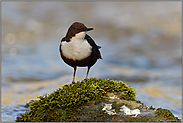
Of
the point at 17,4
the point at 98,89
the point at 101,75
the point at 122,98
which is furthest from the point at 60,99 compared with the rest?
the point at 17,4

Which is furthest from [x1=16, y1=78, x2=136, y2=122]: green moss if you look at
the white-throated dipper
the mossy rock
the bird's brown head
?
the bird's brown head

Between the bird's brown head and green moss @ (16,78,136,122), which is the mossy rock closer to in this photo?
green moss @ (16,78,136,122)

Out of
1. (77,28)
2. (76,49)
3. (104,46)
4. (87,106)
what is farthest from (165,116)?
(104,46)

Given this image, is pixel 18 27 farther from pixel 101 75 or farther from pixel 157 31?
pixel 157 31

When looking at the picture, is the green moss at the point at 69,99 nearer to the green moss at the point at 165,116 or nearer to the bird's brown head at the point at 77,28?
the green moss at the point at 165,116

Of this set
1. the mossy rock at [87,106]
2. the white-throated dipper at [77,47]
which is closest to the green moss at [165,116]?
the mossy rock at [87,106]

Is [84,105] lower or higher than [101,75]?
lower

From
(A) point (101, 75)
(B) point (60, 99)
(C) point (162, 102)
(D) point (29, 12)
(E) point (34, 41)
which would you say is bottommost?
(B) point (60, 99)
